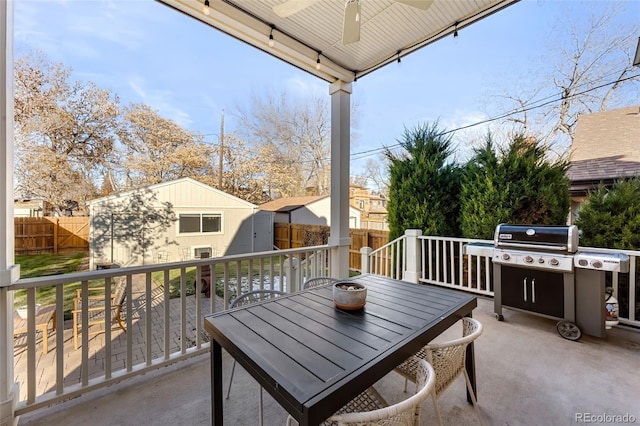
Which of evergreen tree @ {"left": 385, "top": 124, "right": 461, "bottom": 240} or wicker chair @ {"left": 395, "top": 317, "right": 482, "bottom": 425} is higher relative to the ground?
evergreen tree @ {"left": 385, "top": 124, "right": 461, "bottom": 240}

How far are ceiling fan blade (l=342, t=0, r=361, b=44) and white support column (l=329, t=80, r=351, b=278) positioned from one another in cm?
123

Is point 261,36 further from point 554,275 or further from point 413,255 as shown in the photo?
point 554,275

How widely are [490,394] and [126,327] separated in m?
3.03

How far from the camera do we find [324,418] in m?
0.85

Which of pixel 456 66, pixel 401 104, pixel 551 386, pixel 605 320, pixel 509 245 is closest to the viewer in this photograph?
pixel 551 386

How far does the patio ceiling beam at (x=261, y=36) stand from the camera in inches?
91.4

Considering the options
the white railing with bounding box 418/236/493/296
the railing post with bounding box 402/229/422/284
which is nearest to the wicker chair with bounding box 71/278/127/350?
the railing post with bounding box 402/229/422/284

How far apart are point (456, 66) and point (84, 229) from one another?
951 cm

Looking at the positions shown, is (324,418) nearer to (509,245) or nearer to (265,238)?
(509,245)

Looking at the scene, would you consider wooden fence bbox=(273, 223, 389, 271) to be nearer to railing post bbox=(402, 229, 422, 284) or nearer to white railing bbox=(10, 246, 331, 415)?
railing post bbox=(402, 229, 422, 284)

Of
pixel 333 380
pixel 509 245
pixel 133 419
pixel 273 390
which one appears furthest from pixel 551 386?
pixel 133 419

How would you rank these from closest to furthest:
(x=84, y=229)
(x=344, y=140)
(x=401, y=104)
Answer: (x=344, y=140) → (x=84, y=229) → (x=401, y=104)

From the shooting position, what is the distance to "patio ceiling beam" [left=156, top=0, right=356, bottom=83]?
2322 mm

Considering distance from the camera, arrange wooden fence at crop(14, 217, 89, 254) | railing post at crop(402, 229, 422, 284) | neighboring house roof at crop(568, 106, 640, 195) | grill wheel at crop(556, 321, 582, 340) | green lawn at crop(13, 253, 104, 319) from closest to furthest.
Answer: grill wheel at crop(556, 321, 582, 340), green lawn at crop(13, 253, 104, 319), wooden fence at crop(14, 217, 89, 254), railing post at crop(402, 229, 422, 284), neighboring house roof at crop(568, 106, 640, 195)
